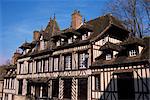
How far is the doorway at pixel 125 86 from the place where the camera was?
51.8ft

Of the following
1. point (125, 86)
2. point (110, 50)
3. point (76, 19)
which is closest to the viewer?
point (125, 86)

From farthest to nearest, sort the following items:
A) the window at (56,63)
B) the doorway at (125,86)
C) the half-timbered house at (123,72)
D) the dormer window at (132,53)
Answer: the window at (56,63), the dormer window at (132,53), the doorway at (125,86), the half-timbered house at (123,72)

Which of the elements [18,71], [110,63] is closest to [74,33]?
[110,63]

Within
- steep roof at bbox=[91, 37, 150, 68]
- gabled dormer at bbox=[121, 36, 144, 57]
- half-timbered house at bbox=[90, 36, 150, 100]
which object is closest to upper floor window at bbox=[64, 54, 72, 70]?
half-timbered house at bbox=[90, 36, 150, 100]

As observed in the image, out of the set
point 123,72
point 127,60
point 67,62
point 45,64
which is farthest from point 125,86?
point 45,64

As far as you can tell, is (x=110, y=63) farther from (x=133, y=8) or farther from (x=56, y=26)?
(x=56, y=26)

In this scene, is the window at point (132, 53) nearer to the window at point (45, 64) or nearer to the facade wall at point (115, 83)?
the facade wall at point (115, 83)

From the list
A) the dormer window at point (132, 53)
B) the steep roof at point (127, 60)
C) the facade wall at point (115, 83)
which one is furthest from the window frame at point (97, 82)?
the dormer window at point (132, 53)

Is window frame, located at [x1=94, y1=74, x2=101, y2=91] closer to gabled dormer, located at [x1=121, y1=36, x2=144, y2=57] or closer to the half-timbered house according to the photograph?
the half-timbered house

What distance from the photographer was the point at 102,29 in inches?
804

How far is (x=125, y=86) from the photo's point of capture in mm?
16281

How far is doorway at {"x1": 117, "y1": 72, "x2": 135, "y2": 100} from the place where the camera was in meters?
15.8

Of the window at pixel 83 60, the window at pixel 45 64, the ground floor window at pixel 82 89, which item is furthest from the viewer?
the window at pixel 45 64

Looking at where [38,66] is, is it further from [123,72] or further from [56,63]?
[123,72]
